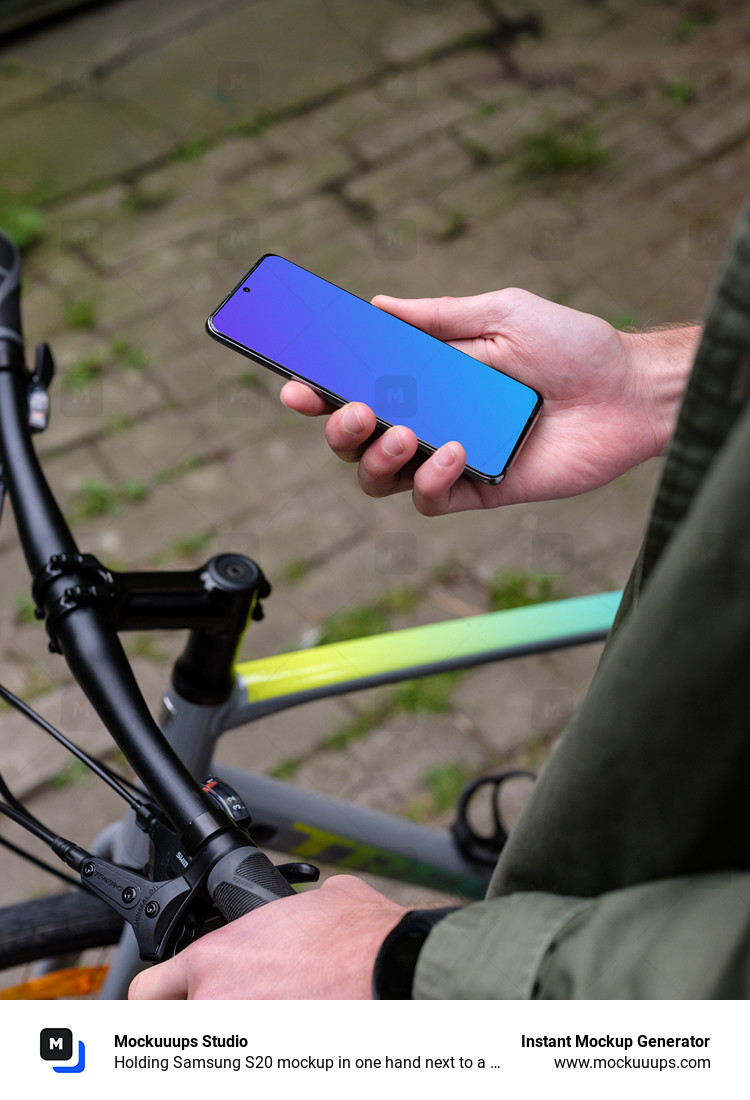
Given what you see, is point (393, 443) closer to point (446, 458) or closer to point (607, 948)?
point (446, 458)

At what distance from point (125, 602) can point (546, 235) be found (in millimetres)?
2956

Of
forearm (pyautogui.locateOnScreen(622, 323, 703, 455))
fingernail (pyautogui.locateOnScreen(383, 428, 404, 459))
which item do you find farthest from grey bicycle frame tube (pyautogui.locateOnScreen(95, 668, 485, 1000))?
forearm (pyautogui.locateOnScreen(622, 323, 703, 455))

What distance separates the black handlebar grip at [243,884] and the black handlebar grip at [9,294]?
72cm

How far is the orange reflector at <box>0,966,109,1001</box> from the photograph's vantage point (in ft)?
4.92

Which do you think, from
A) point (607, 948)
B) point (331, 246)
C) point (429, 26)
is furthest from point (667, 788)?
point (429, 26)

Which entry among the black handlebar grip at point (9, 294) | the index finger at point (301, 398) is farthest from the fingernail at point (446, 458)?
the black handlebar grip at point (9, 294)

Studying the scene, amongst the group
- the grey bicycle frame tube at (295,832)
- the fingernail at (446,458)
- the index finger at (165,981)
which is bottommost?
the grey bicycle frame tube at (295,832)

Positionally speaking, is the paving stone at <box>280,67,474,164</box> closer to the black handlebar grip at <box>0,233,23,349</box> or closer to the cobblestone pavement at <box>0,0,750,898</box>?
the cobblestone pavement at <box>0,0,750,898</box>

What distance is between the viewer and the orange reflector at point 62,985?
1.50 meters

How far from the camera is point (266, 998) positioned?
695 millimetres

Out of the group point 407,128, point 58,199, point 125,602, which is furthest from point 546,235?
point 125,602

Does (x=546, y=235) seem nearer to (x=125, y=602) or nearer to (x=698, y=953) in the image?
(x=125, y=602)
